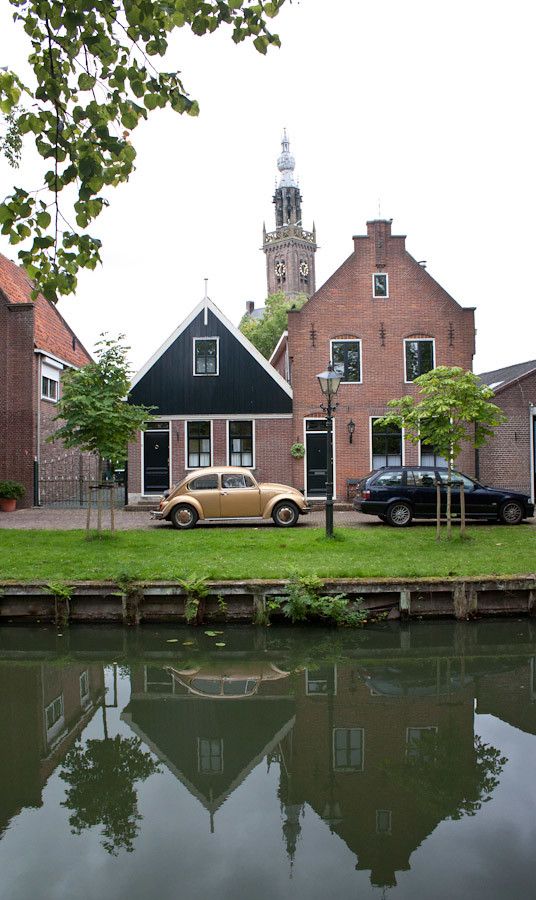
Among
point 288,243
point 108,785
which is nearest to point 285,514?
point 108,785

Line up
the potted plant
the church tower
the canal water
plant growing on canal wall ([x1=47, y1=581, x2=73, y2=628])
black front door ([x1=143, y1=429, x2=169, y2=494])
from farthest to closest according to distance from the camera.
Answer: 1. the church tower
2. black front door ([x1=143, y1=429, x2=169, y2=494])
3. the potted plant
4. plant growing on canal wall ([x1=47, y1=581, x2=73, y2=628])
5. the canal water

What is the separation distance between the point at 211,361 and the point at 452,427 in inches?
437

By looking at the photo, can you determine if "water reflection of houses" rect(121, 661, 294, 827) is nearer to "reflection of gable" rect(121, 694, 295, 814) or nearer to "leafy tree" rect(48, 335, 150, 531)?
"reflection of gable" rect(121, 694, 295, 814)

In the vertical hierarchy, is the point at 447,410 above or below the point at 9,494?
above

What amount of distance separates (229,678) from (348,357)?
16.1m

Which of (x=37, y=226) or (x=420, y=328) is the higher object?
(x=420, y=328)

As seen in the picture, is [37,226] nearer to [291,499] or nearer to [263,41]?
[263,41]

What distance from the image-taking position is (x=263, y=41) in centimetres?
463

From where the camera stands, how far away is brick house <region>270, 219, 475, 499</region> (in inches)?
906

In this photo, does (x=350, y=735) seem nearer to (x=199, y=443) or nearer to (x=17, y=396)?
(x=199, y=443)

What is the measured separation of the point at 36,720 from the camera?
7152 mm

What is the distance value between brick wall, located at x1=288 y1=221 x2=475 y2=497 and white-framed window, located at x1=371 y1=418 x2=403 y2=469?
54 cm

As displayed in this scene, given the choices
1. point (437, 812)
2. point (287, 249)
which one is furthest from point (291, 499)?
point (287, 249)

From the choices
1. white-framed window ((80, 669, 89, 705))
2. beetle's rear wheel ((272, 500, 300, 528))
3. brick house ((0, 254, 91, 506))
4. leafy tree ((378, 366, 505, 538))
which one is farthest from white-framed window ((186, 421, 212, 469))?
white-framed window ((80, 669, 89, 705))
